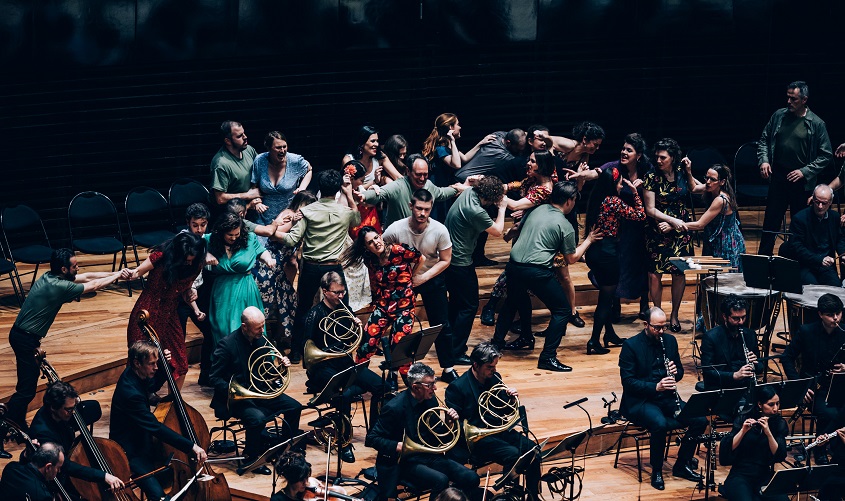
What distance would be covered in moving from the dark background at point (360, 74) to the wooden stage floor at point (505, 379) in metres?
1.39

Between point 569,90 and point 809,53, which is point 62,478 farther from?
point 809,53

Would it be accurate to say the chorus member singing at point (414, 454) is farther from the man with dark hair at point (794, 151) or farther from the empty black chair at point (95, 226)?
the man with dark hair at point (794, 151)

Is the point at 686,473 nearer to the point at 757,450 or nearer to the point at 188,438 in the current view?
the point at 757,450

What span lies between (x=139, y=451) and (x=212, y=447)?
2.33 ft

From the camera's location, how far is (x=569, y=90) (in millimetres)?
12555

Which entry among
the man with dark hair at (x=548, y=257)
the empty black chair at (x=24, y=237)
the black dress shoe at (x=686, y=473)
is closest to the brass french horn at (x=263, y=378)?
the man with dark hair at (x=548, y=257)

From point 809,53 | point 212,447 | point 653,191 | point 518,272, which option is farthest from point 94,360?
point 809,53

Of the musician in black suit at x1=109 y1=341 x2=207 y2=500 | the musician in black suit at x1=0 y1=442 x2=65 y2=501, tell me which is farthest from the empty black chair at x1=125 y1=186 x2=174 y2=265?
the musician in black suit at x1=0 y1=442 x2=65 y2=501

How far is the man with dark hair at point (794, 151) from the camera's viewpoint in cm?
1073

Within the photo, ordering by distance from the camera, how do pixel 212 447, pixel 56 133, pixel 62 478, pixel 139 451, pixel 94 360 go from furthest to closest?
pixel 56 133 < pixel 94 360 < pixel 212 447 < pixel 139 451 < pixel 62 478

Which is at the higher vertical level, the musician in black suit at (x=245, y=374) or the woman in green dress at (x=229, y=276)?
the woman in green dress at (x=229, y=276)

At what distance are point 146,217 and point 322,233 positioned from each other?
9.04ft

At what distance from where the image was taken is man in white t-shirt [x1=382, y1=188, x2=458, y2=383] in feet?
29.2

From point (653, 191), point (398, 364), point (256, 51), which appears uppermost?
point (256, 51)
